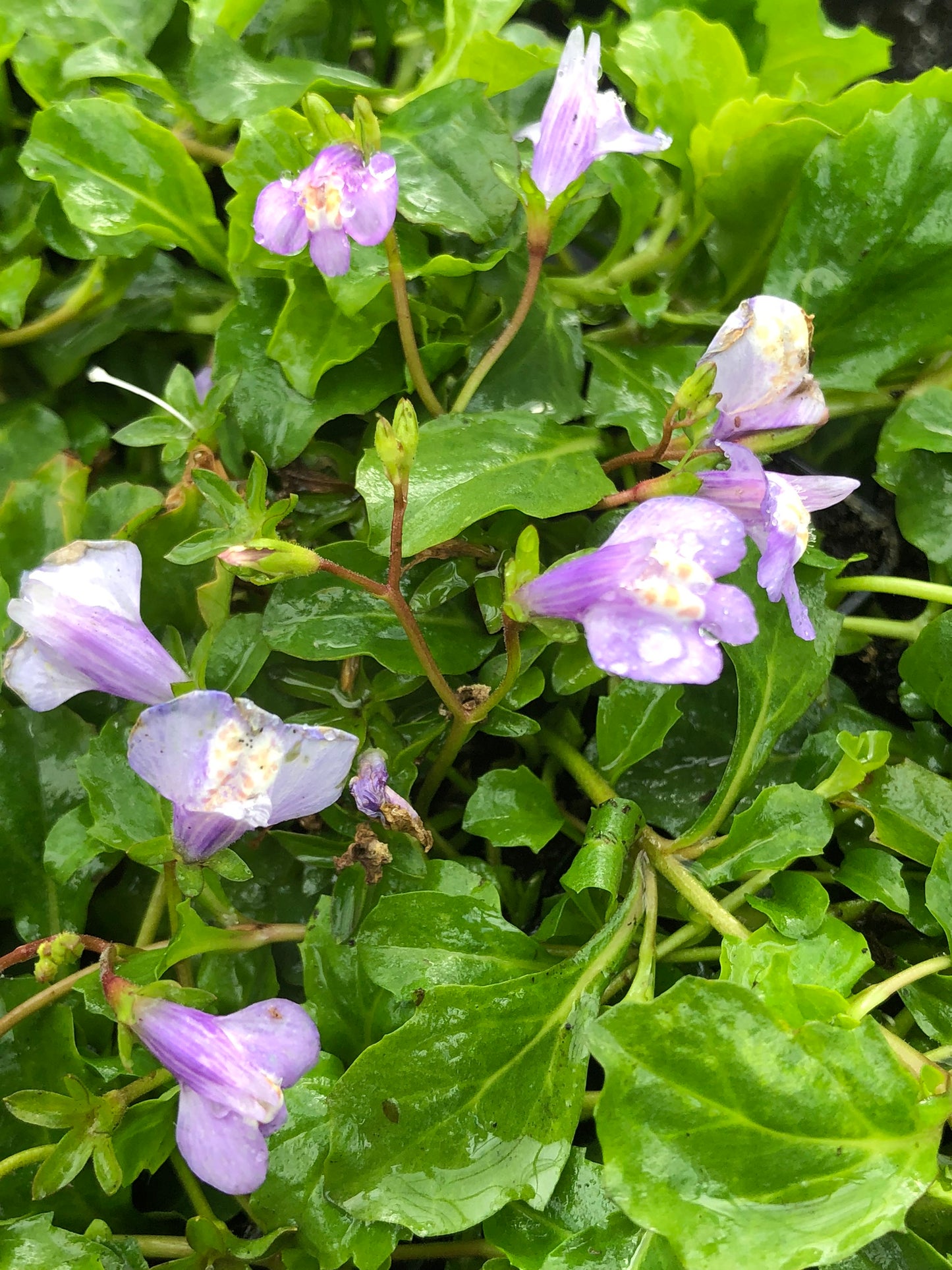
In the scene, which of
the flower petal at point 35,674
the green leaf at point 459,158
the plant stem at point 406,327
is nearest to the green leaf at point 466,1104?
the flower petal at point 35,674

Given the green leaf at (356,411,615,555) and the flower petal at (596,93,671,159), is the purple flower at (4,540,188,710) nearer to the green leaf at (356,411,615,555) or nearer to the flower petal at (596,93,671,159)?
the green leaf at (356,411,615,555)

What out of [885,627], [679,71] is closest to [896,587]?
[885,627]

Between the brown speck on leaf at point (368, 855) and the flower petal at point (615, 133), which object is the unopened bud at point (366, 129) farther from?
the brown speck on leaf at point (368, 855)

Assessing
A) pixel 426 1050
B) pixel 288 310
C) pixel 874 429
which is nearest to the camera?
pixel 426 1050

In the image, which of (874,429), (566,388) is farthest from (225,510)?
(874,429)

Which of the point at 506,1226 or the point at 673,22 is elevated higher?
the point at 673,22

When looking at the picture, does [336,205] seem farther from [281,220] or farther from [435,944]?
[435,944]

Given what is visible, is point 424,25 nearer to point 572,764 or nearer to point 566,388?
point 566,388
